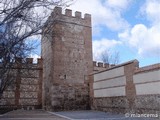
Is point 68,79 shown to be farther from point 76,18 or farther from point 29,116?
point 29,116

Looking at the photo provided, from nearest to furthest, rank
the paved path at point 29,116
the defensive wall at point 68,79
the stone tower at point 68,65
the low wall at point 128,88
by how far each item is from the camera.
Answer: the low wall at point 128,88 → the paved path at point 29,116 → the defensive wall at point 68,79 → the stone tower at point 68,65

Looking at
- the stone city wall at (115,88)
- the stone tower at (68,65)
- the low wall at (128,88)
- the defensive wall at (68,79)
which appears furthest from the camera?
the stone tower at (68,65)

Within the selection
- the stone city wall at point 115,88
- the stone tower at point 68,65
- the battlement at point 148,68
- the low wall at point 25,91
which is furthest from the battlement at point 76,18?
the battlement at point 148,68

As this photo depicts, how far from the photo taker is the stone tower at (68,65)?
2016 centimetres

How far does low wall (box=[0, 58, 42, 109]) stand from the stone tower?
959mm

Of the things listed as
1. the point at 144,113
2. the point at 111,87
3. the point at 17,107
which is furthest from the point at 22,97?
the point at 144,113

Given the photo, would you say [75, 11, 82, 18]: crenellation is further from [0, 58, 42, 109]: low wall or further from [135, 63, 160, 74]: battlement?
[135, 63, 160, 74]: battlement

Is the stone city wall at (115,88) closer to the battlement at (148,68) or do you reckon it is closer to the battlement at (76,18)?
the battlement at (148,68)

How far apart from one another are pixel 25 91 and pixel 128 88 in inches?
428

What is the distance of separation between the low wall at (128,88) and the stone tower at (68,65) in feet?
6.26

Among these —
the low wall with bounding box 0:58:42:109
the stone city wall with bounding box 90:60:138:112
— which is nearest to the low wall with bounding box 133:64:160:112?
the stone city wall with bounding box 90:60:138:112

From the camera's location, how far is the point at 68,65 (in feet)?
68.3

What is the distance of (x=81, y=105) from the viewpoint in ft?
68.1

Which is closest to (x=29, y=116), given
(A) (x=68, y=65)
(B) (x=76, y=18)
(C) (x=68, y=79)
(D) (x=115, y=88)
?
(D) (x=115, y=88)
